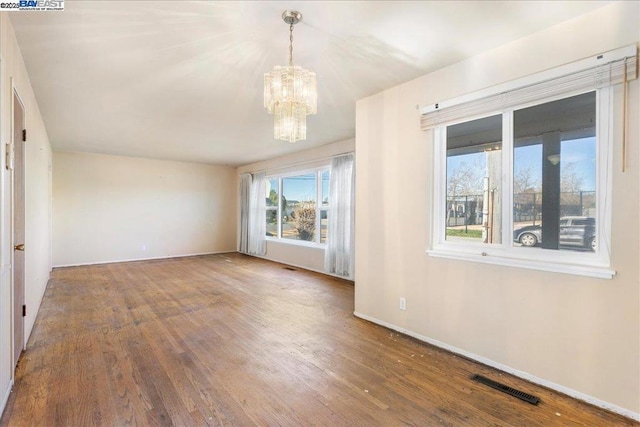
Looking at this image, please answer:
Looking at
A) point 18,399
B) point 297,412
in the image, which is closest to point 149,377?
point 18,399

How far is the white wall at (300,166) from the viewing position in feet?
18.7

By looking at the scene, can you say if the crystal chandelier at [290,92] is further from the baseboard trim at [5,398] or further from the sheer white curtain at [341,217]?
the sheer white curtain at [341,217]

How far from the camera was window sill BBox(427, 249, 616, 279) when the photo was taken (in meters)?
1.94

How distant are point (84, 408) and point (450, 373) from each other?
8.05 ft

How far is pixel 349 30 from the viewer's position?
82.8 inches

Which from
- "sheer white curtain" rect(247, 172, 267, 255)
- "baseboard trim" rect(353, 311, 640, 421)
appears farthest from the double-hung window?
"sheer white curtain" rect(247, 172, 267, 255)

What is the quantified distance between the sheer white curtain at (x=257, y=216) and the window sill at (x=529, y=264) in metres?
5.28

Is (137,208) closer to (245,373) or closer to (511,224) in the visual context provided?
(245,373)

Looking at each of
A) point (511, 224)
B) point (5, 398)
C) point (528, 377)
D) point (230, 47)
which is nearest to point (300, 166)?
point (230, 47)

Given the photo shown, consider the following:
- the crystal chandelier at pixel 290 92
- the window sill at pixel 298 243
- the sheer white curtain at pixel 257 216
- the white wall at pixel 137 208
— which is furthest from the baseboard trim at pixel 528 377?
the white wall at pixel 137 208

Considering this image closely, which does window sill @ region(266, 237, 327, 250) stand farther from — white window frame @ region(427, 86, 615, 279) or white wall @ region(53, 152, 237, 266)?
white window frame @ region(427, 86, 615, 279)

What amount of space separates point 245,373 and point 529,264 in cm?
223

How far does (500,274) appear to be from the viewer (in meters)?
2.39

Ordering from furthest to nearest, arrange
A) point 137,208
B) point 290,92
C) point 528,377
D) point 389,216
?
point 137,208 → point 389,216 → point 528,377 → point 290,92
